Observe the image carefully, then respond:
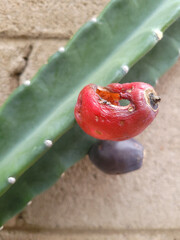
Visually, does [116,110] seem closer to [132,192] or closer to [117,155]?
[117,155]

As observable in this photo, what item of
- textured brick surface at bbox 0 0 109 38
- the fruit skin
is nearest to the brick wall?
textured brick surface at bbox 0 0 109 38

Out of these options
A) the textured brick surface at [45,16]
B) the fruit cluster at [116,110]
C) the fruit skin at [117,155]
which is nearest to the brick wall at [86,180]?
the textured brick surface at [45,16]

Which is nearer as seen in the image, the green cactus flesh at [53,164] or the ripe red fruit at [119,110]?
the ripe red fruit at [119,110]

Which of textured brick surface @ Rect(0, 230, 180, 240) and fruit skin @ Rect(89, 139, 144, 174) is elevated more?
fruit skin @ Rect(89, 139, 144, 174)

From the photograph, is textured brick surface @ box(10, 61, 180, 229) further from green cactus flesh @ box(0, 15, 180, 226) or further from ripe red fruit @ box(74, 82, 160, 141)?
ripe red fruit @ box(74, 82, 160, 141)

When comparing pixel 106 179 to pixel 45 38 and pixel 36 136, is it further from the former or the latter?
pixel 45 38

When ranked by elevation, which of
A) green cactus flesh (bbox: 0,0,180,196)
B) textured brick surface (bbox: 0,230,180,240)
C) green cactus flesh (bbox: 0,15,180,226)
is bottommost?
textured brick surface (bbox: 0,230,180,240)

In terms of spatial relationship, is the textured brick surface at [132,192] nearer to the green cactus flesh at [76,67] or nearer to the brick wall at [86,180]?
the brick wall at [86,180]

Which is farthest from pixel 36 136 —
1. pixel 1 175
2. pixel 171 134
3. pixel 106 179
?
pixel 171 134
